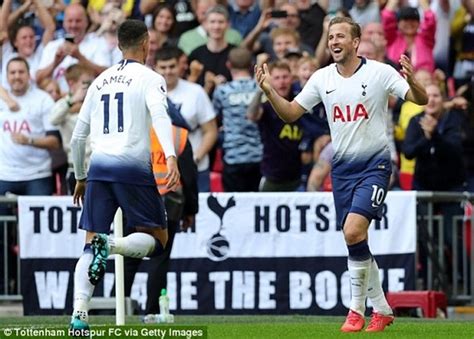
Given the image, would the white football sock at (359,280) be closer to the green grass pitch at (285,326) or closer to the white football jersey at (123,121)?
the green grass pitch at (285,326)

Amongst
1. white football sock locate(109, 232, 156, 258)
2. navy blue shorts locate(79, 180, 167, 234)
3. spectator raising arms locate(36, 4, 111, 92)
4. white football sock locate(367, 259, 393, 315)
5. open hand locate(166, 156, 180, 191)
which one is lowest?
white football sock locate(367, 259, 393, 315)

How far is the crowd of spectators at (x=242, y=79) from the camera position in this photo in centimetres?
1841

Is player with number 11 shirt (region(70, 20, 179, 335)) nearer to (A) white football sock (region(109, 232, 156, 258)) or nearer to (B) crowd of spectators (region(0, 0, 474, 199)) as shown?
(A) white football sock (region(109, 232, 156, 258))

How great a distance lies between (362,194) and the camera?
13.3 meters

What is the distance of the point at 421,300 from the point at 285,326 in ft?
8.46

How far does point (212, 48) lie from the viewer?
2031 centimetres

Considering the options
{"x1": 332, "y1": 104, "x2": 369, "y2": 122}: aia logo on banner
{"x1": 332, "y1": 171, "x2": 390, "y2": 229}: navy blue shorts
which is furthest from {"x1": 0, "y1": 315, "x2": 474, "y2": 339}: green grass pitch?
{"x1": 332, "y1": 104, "x2": 369, "y2": 122}: aia logo on banner

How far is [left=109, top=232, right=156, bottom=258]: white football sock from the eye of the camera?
1198 centimetres

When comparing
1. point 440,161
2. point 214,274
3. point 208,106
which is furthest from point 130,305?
point 440,161

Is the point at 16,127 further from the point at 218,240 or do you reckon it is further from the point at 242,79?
the point at 218,240

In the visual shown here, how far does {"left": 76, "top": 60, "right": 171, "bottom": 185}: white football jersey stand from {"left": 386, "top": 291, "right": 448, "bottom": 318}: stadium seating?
491 centimetres

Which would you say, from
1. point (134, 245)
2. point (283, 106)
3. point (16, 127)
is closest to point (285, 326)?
point (283, 106)

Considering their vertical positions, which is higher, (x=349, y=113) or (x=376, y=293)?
(x=349, y=113)

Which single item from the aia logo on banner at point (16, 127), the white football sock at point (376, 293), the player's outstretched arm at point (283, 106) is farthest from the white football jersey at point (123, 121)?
the aia logo on banner at point (16, 127)
